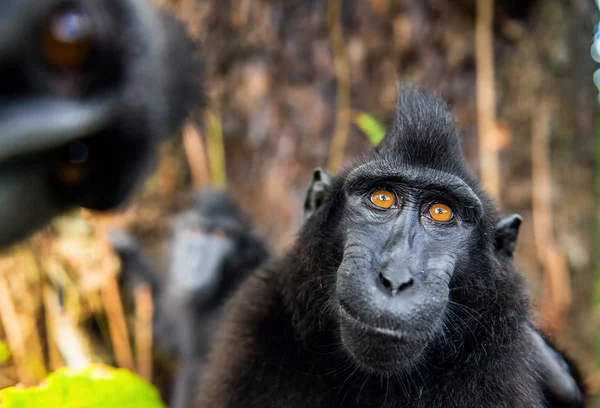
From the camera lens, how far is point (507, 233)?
2.64 m

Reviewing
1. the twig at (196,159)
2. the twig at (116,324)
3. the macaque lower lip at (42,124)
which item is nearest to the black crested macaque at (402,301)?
the macaque lower lip at (42,124)

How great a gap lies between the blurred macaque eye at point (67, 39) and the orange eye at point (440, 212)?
1421 mm

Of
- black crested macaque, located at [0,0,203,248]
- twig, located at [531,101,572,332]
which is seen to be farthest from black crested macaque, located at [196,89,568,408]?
twig, located at [531,101,572,332]

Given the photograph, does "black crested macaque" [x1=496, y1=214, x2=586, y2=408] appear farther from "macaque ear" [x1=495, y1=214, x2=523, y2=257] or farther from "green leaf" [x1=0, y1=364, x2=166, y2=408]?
"green leaf" [x1=0, y1=364, x2=166, y2=408]

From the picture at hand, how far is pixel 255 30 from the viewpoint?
4.72m

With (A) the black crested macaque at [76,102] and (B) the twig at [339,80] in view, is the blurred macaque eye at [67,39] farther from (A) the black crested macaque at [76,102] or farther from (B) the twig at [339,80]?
(B) the twig at [339,80]

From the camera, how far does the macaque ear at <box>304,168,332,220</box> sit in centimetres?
279

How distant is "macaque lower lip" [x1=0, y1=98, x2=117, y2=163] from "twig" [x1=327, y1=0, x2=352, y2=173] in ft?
8.44

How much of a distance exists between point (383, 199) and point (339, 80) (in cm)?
230

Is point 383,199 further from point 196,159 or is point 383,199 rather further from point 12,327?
point 12,327

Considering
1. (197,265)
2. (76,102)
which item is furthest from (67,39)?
(197,265)

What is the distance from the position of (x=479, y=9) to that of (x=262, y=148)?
6.10ft

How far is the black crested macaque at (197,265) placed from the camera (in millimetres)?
5012

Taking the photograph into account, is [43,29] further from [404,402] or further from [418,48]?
[418,48]
